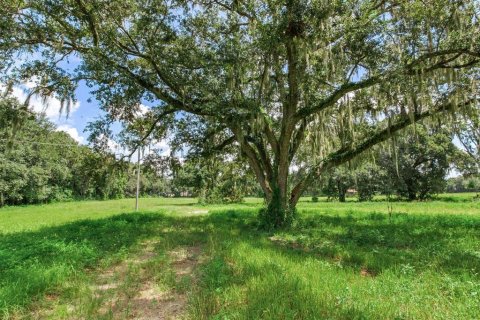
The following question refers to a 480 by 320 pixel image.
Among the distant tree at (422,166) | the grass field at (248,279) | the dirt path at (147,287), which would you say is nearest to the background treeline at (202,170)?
the distant tree at (422,166)

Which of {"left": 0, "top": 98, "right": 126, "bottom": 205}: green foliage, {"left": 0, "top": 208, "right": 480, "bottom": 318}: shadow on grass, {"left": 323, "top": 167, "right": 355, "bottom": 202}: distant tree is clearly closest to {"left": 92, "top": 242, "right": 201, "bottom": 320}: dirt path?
{"left": 0, "top": 208, "right": 480, "bottom": 318}: shadow on grass

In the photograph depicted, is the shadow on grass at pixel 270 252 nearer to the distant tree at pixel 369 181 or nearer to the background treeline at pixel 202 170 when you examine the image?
the background treeline at pixel 202 170

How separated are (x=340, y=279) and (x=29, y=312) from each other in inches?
165

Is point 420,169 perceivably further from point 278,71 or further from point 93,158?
point 93,158

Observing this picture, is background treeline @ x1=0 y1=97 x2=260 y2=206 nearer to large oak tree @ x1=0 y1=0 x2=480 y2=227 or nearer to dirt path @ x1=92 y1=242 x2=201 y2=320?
large oak tree @ x1=0 y1=0 x2=480 y2=227

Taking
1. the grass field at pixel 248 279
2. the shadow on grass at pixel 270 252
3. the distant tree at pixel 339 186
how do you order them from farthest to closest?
the distant tree at pixel 339 186
the shadow on grass at pixel 270 252
the grass field at pixel 248 279

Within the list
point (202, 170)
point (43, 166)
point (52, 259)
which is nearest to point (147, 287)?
point (52, 259)

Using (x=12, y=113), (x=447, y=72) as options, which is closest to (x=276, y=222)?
(x=447, y=72)

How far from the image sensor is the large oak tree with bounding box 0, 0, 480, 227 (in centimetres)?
852

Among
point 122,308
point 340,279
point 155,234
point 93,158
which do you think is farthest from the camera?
point 93,158

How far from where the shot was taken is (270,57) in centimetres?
1020

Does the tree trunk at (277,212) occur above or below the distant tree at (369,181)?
below

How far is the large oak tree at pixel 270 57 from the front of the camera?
28.0ft

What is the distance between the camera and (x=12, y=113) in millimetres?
9344
